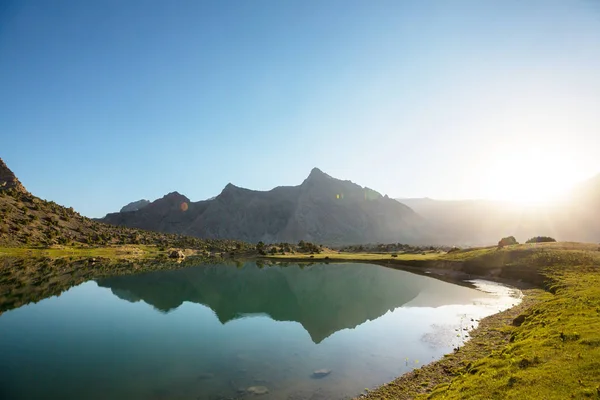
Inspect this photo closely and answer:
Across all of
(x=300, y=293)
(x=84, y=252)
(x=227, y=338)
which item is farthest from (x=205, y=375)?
(x=84, y=252)

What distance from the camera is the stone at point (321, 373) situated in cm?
2531

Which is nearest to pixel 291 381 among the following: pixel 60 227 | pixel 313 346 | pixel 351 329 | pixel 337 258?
A: pixel 313 346

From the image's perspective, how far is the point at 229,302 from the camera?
194ft

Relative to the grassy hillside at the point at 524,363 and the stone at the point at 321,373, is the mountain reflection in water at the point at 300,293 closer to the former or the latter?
the stone at the point at 321,373

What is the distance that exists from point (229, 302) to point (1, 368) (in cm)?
3603

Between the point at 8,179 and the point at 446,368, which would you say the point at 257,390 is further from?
the point at 8,179

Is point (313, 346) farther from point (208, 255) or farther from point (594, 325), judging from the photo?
point (208, 255)

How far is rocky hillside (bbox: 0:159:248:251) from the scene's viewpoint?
114m

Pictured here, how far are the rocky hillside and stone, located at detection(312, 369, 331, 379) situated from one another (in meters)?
127

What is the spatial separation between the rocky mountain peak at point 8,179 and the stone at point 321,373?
199527 millimetres

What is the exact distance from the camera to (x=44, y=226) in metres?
128

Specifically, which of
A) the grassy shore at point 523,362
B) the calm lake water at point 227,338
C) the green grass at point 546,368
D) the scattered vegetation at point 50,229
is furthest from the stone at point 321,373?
the scattered vegetation at point 50,229

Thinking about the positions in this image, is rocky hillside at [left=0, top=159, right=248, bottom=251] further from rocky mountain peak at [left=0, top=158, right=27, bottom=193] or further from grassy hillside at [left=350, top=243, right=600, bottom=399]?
grassy hillside at [left=350, top=243, right=600, bottom=399]

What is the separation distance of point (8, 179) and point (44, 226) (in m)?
66.1
